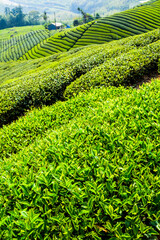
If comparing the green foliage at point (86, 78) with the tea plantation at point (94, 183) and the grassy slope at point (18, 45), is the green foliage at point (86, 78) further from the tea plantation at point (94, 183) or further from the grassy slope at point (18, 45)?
the grassy slope at point (18, 45)

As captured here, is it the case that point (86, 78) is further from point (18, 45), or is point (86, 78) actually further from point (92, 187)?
point (18, 45)

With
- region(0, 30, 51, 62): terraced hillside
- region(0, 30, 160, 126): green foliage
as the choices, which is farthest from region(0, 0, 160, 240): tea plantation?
region(0, 30, 51, 62): terraced hillside

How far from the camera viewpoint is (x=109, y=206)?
222 centimetres

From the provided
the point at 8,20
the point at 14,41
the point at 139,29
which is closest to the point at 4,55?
the point at 14,41

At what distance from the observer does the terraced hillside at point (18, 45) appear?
294 feet

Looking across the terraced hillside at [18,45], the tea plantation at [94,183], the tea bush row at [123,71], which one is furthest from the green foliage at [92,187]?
the terraced hillside at [18,45]

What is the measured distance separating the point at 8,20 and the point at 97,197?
211 metres

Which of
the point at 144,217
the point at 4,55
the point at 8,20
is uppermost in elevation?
the point at 8,20

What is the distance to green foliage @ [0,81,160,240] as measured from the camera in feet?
7.23

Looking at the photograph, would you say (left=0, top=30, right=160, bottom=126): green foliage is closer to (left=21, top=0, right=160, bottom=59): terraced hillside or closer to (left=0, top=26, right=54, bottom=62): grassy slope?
(left=21, top=0, right=160, bottom=59): terraced hillside

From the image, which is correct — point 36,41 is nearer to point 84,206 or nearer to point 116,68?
point 116,68

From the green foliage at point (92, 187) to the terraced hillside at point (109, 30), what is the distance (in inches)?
2362

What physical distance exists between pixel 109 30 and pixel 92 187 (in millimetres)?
67698

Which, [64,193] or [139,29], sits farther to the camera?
[139,29]
